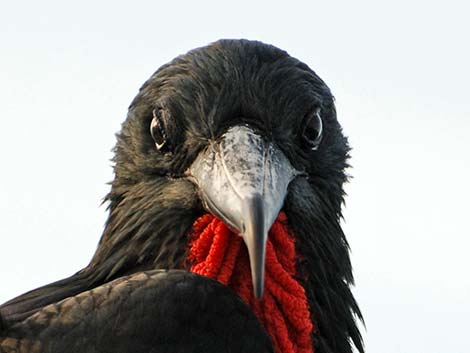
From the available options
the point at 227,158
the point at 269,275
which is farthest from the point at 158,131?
the point at 269,275

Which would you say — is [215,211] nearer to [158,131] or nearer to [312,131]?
[158,131]

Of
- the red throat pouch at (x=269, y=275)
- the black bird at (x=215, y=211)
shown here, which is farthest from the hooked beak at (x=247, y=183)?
the red throat pouch at (x=269, y=275)

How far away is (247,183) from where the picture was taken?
638cm

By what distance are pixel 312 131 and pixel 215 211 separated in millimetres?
907

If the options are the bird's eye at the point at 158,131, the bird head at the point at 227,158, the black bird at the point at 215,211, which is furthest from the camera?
the bird's eye at the point at 158,131

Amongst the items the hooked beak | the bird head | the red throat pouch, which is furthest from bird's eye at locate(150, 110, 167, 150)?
the red throat pouch

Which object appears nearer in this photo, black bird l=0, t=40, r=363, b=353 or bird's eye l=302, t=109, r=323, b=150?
black bird l=0, t=40, r=363, b=353

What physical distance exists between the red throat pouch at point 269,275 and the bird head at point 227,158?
0.32 feet

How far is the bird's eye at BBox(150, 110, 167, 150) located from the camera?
715cm

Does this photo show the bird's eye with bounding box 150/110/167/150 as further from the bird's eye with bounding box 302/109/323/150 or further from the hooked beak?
the bird's eye with bounding box 302/109/323/150

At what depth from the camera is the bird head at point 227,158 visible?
6.87m

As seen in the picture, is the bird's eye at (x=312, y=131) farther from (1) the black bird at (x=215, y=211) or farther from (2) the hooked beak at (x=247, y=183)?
(2) the hooked beak at (x=247, y=183)

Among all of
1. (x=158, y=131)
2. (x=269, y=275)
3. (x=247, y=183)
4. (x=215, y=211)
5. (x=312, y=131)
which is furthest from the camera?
(x=312, y=131)

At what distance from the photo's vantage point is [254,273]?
610cm
